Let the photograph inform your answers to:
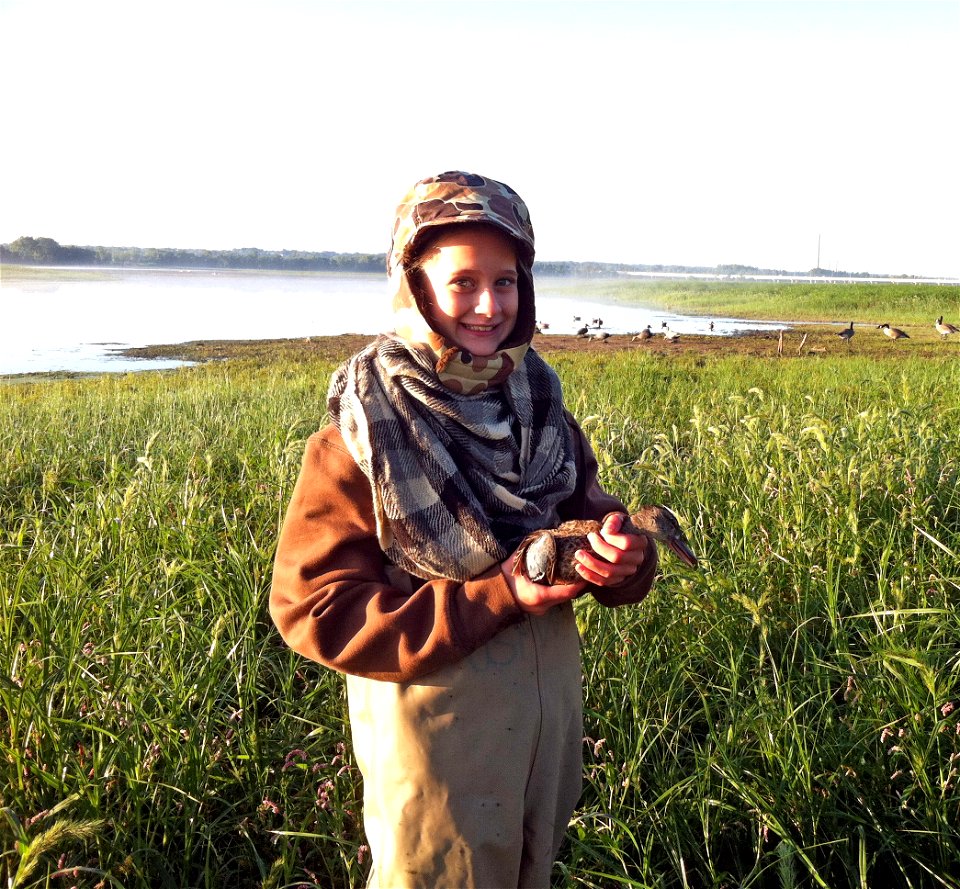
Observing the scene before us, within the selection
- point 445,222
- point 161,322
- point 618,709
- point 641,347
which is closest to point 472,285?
point 445,222

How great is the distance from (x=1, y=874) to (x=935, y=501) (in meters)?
3.54

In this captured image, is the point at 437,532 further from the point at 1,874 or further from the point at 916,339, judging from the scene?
the point at 916,339

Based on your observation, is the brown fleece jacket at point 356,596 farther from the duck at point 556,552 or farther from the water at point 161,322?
the water at point 161,322

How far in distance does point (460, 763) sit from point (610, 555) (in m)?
0.44

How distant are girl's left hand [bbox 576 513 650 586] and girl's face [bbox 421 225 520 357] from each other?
402 millimetres

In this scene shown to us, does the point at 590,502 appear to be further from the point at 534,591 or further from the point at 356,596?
the point at 356,596

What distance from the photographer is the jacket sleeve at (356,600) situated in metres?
1.32

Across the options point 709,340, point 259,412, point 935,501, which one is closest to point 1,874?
point 935,501

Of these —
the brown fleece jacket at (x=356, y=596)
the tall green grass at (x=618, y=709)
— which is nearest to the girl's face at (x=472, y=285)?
the brown fleece jacket at (x=356, y=596)

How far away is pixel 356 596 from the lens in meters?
1.35

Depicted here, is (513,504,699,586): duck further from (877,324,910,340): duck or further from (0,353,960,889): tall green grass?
(877,324,910,340): duck

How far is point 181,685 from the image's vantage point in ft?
6.87

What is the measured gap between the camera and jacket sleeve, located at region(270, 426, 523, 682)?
1.32 meters

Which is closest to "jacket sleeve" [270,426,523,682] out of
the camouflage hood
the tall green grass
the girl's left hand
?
the girl's left hand
